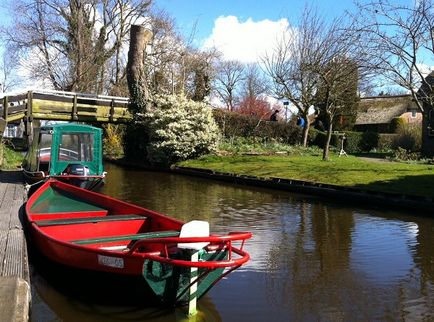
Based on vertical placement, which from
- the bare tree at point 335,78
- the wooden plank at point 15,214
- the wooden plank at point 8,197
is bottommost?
the wooden plank at point 15,214

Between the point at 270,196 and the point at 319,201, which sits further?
the point at 270,196

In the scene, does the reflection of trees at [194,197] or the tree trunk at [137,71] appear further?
the tree trunk at [137,71]

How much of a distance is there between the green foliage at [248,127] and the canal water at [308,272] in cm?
2017

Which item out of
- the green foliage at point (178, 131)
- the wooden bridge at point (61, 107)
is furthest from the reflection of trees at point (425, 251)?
the wooden bridge at point (61, 107)

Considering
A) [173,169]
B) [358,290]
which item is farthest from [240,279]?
[173,169]

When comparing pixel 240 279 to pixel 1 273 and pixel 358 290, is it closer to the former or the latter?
pixel 358 290

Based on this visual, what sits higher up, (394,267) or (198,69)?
(198,69)

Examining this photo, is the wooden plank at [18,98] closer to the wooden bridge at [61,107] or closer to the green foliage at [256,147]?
the wooden bridge at [61,107]

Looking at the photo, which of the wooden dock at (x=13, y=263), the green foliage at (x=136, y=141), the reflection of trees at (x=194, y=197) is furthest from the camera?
the green foliage at (x=136, y=141)

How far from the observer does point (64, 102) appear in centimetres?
2959

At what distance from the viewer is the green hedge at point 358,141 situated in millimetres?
40188

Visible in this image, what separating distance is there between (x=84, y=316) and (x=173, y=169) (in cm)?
2161

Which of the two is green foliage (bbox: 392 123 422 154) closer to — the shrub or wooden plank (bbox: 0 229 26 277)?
the shrub

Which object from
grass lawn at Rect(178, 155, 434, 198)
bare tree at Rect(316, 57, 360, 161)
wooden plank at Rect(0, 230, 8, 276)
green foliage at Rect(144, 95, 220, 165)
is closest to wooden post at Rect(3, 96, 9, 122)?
green foliage at Rect(144, 95, 220, 165)
